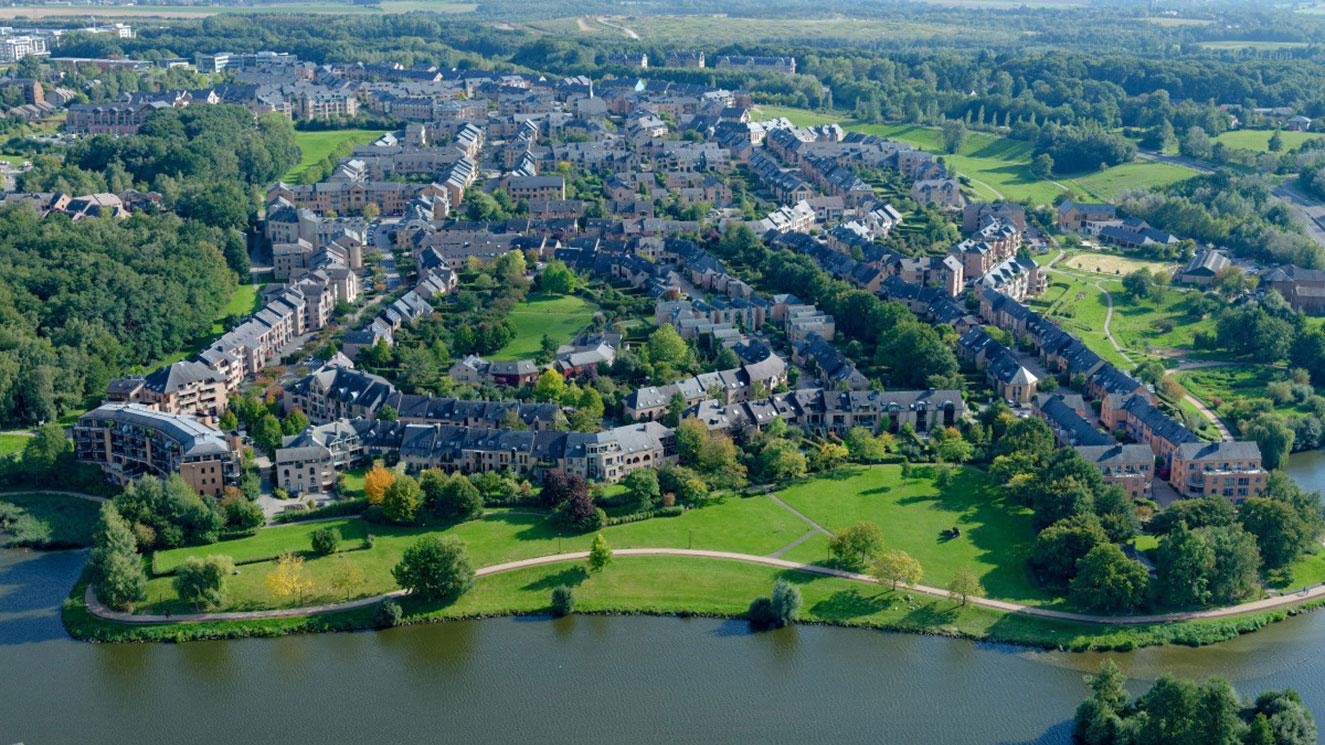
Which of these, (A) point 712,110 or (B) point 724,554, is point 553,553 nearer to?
(B) point 724,554

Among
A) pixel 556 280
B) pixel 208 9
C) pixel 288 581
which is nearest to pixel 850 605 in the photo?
pixel 288 581

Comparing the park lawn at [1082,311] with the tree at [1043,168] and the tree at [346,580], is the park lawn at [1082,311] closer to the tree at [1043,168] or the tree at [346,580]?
the tree at [1043,168]

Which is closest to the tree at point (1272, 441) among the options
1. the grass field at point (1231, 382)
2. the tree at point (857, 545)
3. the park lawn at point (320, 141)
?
the grass field at point (1231, 382)

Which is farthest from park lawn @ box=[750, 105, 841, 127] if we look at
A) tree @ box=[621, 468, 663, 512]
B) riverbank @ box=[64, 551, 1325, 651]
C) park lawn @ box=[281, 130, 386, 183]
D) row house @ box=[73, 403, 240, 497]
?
riverbank @ box=[64, 551, 1325, 651]

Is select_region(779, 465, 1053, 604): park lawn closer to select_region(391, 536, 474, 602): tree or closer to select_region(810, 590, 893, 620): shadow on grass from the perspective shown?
select_region(810, 590, 893, 620): shadow on grass

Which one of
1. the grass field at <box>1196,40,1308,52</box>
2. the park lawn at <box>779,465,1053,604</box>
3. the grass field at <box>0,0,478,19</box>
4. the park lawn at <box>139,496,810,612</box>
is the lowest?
the park lawn at <box>139,496,810,612</box>

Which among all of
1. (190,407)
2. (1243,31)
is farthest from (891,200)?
(1243,31)

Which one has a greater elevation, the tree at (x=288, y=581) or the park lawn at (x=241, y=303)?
the park lawn at (x=241, y=303)

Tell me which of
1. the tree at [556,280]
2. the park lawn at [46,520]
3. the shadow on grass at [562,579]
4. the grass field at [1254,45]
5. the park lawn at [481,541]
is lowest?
the park lawn at [46,520]
